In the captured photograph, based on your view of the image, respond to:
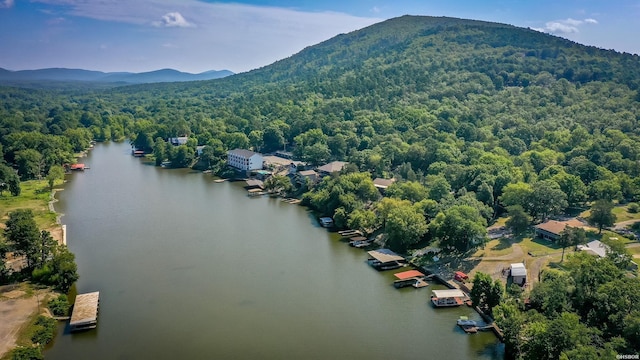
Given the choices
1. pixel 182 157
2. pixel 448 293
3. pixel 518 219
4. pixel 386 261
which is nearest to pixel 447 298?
pixel 448 293

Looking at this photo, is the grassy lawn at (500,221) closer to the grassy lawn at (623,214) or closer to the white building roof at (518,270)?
the grassy lawn at (623,214)

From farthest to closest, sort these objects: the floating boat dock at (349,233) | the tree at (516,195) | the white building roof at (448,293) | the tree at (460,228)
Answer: the floating boat dock at (349,233) → the tree at (516,195) → the tree at (460,228) → the white building roof at (448,293)

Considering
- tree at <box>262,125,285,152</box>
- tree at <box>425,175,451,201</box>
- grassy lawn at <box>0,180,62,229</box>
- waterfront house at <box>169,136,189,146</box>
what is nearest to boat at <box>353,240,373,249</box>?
tree at <box>425,175,451,201</box>

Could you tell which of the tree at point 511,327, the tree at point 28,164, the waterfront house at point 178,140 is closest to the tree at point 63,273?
the tree at point 511,327

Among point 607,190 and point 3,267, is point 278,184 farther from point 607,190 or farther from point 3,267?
point 607,190

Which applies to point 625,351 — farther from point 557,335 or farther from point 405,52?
point 405,52

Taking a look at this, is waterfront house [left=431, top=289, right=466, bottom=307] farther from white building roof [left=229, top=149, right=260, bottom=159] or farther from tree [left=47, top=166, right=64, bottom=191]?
tree [left=47, top=166, right=64, bottom=191]
